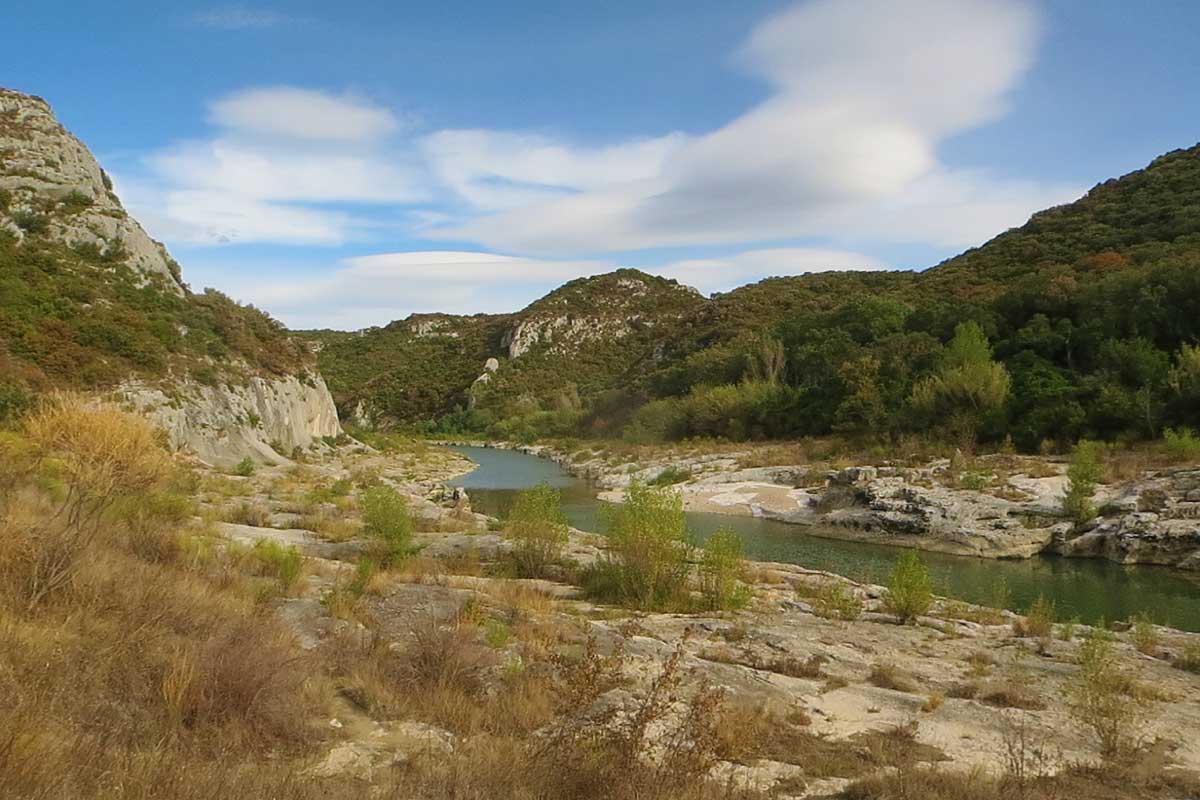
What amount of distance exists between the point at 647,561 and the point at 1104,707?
7.61 meters

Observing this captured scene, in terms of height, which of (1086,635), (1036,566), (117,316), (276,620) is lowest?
(1036,566)

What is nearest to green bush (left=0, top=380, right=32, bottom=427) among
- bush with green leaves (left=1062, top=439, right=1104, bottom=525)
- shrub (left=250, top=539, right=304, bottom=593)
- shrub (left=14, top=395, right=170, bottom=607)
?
shrub (left=250, top=539, right=304, bottom=593)

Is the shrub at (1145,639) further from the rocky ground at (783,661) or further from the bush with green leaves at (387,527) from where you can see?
the bush with green leaves at (387,527)

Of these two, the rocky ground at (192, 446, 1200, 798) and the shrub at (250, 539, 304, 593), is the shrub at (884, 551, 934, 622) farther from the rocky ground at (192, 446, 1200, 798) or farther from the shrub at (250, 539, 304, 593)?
the shrub at (250, 539, 304, 593)

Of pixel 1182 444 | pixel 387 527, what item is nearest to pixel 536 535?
pixel 387 527

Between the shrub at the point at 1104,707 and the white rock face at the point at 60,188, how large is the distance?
1729 inches

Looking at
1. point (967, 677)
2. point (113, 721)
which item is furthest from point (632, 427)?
point (113, 721)

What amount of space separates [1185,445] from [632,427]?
4670 cm

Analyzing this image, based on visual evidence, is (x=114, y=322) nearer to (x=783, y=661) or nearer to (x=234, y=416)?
(x=234, y=416)

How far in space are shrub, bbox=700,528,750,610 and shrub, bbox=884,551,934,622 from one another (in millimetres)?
3115

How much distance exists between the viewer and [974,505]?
28.8 metres

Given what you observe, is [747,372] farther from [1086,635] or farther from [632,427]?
[1086,635]

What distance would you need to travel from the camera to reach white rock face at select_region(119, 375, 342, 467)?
29.7 m

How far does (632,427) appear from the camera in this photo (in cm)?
7156
